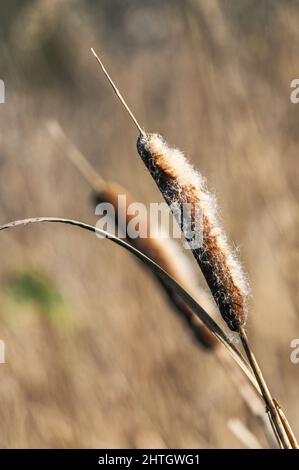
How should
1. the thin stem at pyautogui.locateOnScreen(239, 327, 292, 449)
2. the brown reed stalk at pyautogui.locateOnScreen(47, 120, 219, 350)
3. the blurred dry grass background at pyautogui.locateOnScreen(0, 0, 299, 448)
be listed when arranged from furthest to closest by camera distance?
1. the blurred dry grass background at pyautogui.locateOnScreen(0, 0, 299, 448)
2. the brown reed stalk at pyautogui.locateOnScreen(47, 120, 219, 350)
3. the thin stem at pyautogui.locateOnScreen(239, 327, 292, 449)

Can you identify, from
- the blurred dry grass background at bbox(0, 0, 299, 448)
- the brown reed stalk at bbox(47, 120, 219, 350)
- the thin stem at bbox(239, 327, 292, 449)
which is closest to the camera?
the thin stem at bbox(239, 327, 292, 449)

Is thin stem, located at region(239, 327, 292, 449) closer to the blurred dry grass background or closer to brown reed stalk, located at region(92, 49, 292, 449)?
brown reed stalk, located at region(92, 49, 292, 449)

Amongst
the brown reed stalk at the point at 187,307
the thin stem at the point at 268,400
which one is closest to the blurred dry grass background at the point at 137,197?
the brown reed stalk at the point at 187,307

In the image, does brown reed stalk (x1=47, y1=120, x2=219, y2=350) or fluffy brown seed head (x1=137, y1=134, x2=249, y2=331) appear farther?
brown reed stalk (x1=47, y1=120, x2=219, y2=350)

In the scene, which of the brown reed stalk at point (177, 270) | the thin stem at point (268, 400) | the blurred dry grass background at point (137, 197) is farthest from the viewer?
the blurred dry grass background at point (137, 197)

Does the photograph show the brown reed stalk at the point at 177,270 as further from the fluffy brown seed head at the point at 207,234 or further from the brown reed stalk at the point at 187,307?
the fluffy brown seed head at the point at 207,234

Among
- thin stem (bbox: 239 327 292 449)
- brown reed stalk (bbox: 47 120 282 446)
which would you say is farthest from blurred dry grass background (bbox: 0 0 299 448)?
thin stem (bbox: 239 327 292 449)
